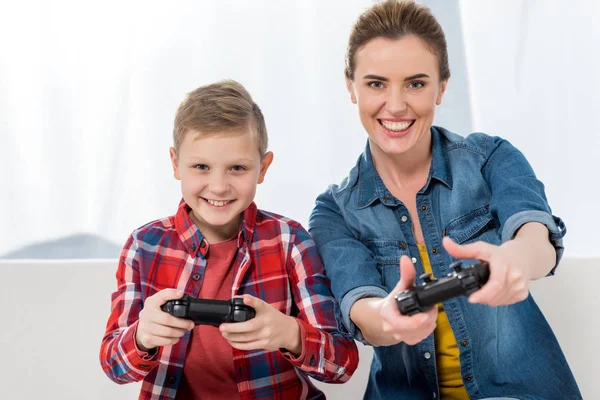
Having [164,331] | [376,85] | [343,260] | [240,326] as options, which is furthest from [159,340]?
[376,85]

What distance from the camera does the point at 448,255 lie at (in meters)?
1.26

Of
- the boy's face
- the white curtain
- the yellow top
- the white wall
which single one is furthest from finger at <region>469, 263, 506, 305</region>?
the white curtain

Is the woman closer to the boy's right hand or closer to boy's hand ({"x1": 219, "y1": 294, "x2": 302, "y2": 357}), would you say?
boy's hand ({"x1": 219, "y1": 294, "x2": 302, "y2": 357})

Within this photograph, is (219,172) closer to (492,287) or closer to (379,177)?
(379,177)

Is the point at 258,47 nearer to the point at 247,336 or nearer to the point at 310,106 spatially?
the point at 310,106

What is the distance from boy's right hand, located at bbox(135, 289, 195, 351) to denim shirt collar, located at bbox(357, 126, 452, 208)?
1.40 feet

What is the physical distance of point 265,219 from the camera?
135cm

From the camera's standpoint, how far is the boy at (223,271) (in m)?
1.22

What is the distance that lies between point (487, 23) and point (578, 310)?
0.97 m

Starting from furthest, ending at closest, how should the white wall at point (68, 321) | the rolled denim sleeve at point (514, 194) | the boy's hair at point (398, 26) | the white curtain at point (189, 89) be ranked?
1. the white curtain at point (189, 89)
2. the white wall at point (68, 321)
3. the boy's hair at point (398, 26)
4. the rolled denim sleeve at point (514, 194)

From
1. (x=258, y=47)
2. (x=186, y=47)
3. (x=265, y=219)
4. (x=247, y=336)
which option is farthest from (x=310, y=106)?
(x=247, y=336)

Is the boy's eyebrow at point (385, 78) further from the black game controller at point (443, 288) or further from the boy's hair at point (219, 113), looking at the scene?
the black game controller at point (443, 288)

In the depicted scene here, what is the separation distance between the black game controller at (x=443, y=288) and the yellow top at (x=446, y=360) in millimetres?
373

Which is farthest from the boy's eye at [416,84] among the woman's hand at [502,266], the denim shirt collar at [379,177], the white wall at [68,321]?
the white wall at [68,321]
